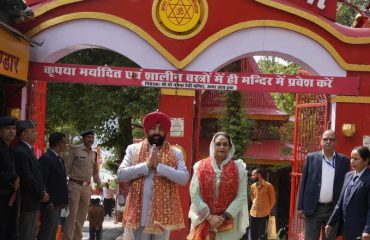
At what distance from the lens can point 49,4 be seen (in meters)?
10.9

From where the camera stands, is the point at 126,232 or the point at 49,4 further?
the point at 49,4

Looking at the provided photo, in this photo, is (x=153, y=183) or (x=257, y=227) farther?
(x=257, y=227)

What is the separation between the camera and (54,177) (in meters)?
8.34

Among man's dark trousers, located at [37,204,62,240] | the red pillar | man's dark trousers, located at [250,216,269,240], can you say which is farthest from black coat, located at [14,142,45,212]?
man's dark trousers, located at [250,216,269,240]

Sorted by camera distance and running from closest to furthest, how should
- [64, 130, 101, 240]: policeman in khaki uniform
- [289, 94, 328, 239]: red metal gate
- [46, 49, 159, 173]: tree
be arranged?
[64, 130, 101, 240]: policeman in khaki uniform
[289, 94, 328, 239]: red metal gate
[46, 49, 159, 173]: tree

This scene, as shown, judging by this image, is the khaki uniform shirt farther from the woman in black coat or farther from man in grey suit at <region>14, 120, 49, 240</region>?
the woman in black coat

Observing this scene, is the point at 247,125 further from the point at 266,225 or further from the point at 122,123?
the point at 266,225

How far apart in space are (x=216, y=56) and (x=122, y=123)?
37.3ft

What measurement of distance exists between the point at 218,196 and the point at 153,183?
0.65m

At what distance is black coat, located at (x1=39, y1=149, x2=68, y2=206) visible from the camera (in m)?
8.24

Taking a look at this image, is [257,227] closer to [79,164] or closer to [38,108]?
[79,164]

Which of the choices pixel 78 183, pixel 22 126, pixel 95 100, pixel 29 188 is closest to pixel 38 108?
pixel 78 183

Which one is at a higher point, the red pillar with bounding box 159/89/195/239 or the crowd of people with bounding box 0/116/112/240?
the red pillar with bounding box 159/89/195/239

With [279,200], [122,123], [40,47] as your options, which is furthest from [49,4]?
[279,200]
